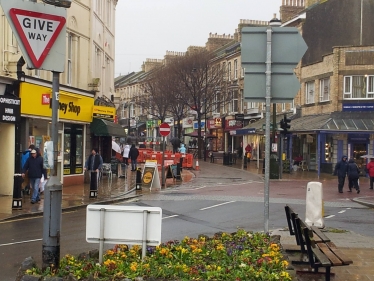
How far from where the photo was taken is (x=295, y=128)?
130 ft

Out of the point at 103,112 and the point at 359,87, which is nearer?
the point at 103,112

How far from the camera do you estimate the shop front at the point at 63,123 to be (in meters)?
20.6

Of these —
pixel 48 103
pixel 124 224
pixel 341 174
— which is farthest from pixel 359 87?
pixel 124 224

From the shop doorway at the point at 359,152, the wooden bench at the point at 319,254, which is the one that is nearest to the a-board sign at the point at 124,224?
the wooden bench at the point at 319,254

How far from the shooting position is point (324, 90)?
40.5 meters

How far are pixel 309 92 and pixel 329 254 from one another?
3702cm

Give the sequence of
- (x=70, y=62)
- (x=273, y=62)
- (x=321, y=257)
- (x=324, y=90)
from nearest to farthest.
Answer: (x=321, y=257) < (x=273, y=62) < (x=70, y=62) < (x=324, y=90)

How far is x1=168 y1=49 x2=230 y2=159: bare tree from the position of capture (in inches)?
2169

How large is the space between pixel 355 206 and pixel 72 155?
1243 cm

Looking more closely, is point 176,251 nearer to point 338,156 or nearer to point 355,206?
point 355,206

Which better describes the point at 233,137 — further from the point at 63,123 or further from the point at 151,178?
the point at 63,123

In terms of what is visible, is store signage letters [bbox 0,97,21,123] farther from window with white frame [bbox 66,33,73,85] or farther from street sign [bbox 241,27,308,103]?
street sign [bbox 241,27,308,103]

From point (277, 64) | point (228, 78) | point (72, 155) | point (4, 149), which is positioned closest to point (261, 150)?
point (228, 78)

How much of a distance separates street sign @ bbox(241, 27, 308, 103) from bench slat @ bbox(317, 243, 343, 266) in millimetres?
2178
